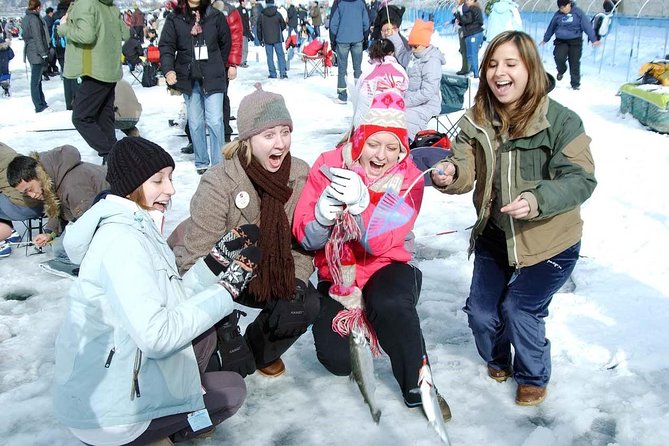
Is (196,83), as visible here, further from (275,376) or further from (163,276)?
(163,276)

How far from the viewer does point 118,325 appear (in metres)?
2.04

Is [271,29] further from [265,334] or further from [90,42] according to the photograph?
[265,334]

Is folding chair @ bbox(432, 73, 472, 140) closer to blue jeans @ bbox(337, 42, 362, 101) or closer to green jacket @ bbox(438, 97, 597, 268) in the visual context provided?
blue jeans @ bbox(337, 42, 362, 101)

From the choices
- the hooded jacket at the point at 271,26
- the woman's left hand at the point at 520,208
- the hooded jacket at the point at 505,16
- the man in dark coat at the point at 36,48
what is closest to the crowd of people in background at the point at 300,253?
the woman's left hand at the point at 520,208

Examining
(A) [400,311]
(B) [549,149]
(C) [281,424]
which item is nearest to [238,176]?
(A) [400,311]

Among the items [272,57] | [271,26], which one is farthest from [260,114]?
[272,57]

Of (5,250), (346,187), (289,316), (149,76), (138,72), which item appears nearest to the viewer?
(346,187)

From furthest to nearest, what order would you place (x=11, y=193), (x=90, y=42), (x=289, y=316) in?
(x=90, y=42) < (x=11, y=193) < (x=289, y=316)

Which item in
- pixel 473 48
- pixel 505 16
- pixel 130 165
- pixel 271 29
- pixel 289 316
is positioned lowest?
pixel 289 316

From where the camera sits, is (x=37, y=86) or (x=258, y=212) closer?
(x=258, y=212)

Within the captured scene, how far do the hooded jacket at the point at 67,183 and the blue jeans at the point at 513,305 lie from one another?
9.32 ft

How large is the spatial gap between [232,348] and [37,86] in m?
11.0

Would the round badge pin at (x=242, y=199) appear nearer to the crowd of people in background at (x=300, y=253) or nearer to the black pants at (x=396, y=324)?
the crowd of people in background at (x=300, y=253)

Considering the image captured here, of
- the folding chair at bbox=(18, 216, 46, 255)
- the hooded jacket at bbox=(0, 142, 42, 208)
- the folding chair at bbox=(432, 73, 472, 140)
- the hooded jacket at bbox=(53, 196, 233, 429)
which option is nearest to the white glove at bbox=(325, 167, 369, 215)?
the hooded jacket at bbox=(53, 196, 233, 429)
